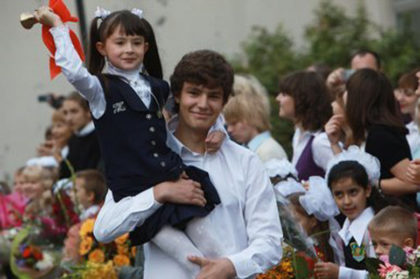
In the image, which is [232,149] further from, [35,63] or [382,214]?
[35,63]

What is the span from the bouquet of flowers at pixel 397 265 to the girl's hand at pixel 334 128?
186 cm

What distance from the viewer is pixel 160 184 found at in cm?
490

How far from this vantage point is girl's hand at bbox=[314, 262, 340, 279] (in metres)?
5.96

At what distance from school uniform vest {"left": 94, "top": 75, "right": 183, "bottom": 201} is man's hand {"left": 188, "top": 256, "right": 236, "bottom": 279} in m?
0.39

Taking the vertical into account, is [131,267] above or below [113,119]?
below

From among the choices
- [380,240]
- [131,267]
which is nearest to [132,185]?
[380,240]

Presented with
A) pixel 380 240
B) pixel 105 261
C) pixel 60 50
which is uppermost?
pixel 60 50

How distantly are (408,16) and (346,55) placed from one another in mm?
1334

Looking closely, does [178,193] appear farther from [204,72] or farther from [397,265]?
[397,265]

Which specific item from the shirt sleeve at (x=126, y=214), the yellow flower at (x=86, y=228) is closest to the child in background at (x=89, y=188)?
the yellow flower at (x=86, y=228)

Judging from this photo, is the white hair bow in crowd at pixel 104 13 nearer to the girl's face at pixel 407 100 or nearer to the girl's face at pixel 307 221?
the girl's face at pixel 307 221

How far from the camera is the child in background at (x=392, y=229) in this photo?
Answer: 595 centimetres

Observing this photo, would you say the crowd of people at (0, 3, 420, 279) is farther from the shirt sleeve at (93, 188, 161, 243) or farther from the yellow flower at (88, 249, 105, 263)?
the yellow flower at (88, 249, 105, 263)

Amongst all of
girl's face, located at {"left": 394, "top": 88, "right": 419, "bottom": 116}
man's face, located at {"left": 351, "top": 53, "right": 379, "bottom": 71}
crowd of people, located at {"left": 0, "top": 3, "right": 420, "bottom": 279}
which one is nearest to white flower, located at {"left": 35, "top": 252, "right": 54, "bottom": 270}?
crowd of people, located at {"left": 0, "top": 3, "right": 420, "bottom": 279}
